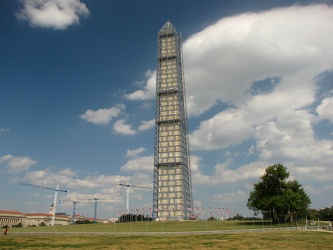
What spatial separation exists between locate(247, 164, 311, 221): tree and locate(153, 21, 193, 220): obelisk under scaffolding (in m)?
75.2

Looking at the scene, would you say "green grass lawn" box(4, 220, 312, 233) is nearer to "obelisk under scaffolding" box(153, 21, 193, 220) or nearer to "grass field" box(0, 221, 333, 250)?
"grass field" box(0, 221, 333, 250)

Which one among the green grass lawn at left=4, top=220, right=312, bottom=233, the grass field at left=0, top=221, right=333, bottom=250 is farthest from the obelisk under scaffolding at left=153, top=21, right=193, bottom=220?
the grass field at left=0, top=221, right=333, bottom=250

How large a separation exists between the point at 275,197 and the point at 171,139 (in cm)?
9798

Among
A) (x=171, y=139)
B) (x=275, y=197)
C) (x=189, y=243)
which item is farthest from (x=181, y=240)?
(x=171, y=139)

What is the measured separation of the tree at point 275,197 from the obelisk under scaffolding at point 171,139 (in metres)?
75.2

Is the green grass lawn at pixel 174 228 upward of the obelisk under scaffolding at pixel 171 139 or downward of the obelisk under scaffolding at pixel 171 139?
downward

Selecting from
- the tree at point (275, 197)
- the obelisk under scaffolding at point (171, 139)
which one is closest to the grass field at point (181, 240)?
the tree at point (275, 197)

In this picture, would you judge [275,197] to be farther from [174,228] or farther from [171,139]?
[171,139]

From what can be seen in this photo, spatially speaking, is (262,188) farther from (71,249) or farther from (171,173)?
(171,173)

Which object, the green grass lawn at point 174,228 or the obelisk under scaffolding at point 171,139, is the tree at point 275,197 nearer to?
the green grass lawn at point 174,228

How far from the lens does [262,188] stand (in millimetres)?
83938

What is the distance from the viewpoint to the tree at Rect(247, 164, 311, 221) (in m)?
76.6

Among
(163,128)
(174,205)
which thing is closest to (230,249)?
(174,205)

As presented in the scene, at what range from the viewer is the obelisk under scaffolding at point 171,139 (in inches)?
6358
